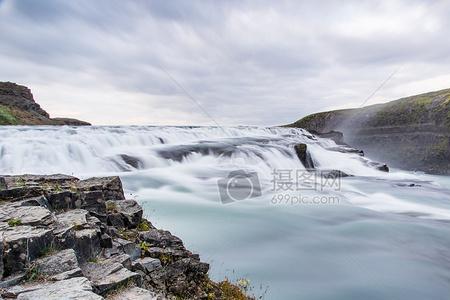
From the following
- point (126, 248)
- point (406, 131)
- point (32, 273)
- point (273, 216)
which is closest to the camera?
point (32, 273)

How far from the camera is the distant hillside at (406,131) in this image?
42688 mm

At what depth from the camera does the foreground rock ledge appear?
14.8 feet

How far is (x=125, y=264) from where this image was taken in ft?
18.7

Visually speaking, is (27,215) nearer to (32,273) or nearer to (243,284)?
(32,273)

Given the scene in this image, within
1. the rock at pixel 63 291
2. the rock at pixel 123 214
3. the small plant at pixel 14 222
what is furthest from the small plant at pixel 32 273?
the rock at pixel 123 214

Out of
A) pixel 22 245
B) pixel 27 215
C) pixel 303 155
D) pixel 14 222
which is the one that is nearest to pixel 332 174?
pixel 303 155

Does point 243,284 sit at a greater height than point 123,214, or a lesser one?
lesser

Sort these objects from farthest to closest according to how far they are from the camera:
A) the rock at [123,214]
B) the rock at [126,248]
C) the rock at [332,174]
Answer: the rock at [332,174] < the rock at [123,214] < the rock at [126,248]

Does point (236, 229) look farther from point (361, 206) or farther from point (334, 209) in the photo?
point (361, 206)

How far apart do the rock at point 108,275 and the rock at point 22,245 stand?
70 centimetres

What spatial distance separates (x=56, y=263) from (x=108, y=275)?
2.29 feet

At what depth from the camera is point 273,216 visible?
15.2m

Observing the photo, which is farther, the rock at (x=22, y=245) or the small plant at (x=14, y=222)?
the small plant at (x=14, y=222)

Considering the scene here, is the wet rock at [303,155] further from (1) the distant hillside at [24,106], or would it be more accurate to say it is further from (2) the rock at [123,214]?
(1) the distant hillside at [24,106]
